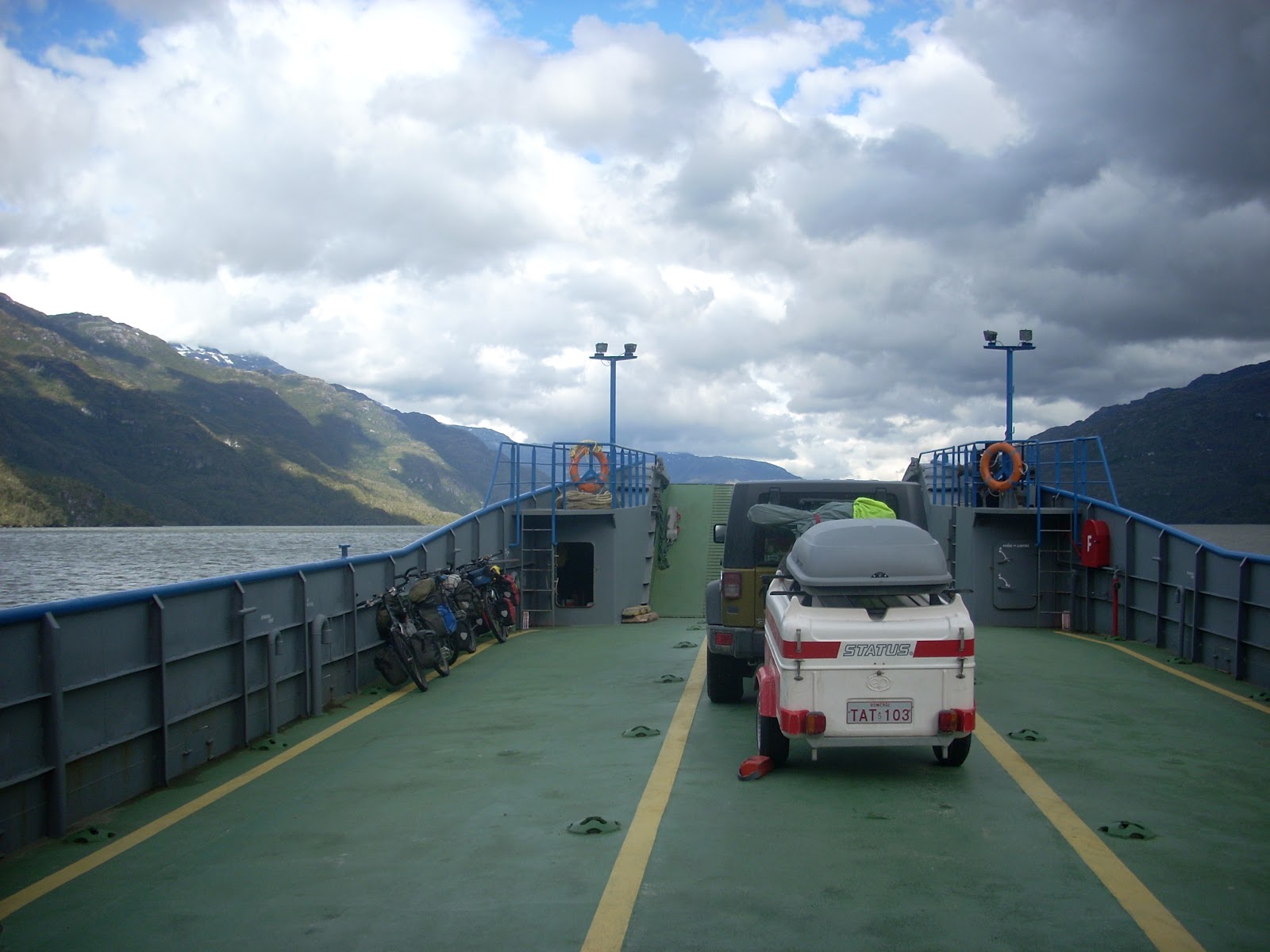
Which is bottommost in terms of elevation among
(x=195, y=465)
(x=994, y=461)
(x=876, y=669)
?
(x=195, y=465)

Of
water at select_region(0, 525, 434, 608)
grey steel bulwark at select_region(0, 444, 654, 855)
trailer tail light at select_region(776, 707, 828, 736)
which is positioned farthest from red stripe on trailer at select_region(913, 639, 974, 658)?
water at select_region(0, 525, 434, 608)

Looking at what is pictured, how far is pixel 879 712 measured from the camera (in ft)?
22.2

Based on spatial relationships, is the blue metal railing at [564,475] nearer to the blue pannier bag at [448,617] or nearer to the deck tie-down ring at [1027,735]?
the blue pannier bag at [448,617]

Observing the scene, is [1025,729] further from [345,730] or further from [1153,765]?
[345,730]

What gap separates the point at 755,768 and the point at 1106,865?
2.42m

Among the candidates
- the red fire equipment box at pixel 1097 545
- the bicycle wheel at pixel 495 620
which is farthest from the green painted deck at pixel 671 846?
the red fire equipment box at pixel 1097 545

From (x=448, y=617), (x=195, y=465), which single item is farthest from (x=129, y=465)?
(x=448, y=617)

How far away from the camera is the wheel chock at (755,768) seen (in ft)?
23.7

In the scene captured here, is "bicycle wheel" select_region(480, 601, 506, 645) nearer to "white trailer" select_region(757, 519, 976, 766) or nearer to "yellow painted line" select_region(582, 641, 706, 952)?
"yellow painted line" select_region(582, 641, 706, 952)

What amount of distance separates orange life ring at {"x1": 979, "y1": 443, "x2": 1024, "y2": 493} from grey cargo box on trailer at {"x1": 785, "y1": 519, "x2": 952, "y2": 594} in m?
14.1

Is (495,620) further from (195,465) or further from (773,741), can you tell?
(195,465)

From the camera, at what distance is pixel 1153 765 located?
7676 mm

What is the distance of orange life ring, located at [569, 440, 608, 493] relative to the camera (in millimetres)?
21203

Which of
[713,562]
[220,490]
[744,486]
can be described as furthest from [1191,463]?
[744,486]
